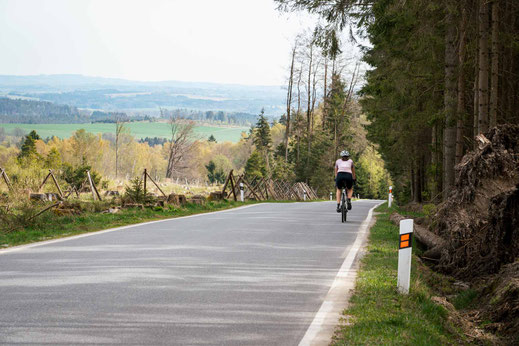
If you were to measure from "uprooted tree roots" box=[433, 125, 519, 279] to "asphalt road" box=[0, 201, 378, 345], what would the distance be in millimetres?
2236

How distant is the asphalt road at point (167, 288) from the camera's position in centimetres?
554

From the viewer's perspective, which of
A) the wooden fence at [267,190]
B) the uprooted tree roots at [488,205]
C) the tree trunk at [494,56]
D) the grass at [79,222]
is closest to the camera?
the uprooted tree roots at [488,205]

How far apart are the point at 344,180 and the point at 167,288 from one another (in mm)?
10182

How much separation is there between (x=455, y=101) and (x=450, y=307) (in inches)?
446

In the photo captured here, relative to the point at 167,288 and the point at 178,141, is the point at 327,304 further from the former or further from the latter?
the point at 178,141

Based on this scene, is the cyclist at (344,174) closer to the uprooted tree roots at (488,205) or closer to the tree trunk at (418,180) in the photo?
the uprooted tree roots at (488,205)

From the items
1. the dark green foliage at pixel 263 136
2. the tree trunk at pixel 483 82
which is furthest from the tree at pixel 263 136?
the tree trunk at pixel 483 82

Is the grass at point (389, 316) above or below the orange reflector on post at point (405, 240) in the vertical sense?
below

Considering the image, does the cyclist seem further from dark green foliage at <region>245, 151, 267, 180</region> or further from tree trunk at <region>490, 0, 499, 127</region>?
dark green foliage at <region>245, 151, 267, 180</region>

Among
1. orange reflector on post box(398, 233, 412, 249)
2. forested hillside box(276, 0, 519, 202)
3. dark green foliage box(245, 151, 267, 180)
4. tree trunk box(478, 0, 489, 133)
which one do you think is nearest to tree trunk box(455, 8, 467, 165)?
forested hillside box(276, 0, 519, 202)

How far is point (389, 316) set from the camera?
6.36 meters

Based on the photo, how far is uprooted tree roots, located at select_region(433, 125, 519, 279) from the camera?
1039 centimetres

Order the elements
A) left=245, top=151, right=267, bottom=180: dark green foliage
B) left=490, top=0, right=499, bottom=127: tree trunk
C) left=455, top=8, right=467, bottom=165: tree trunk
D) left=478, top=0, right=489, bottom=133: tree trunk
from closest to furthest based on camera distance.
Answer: left=478, top=0, right=489, bottom=133: tree trunk → left=490, top=0, right=499, bottom=127: tree trunk → left=455, top=8, right=467, bottom=165: tree trunk → left=245, top=151, right=267, bottom=180: dark green foliage

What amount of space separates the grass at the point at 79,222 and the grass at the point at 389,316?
7015 millimetres
